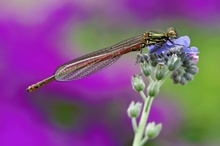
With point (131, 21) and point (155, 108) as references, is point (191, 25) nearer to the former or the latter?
point (131, 21)

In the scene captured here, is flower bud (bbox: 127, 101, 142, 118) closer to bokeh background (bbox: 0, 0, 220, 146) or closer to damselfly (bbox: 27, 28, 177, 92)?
damselfly (bbox: 27, 28, 177, 92)

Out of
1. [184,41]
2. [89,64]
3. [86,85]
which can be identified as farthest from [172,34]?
[86,85]

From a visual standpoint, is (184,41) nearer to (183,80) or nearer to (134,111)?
(183,80)

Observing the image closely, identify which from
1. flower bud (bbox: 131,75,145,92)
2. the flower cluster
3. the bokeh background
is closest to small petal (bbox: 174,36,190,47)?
the flower cluster

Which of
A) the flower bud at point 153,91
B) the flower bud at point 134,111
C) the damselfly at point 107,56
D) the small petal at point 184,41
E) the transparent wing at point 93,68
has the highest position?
the damselfly at point 107,56

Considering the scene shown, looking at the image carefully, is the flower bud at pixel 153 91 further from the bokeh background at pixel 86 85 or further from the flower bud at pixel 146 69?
the bokeh background at pixel 86 85

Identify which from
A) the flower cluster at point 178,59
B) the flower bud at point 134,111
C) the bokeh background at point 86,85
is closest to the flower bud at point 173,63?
the flower cluster at point 178,59

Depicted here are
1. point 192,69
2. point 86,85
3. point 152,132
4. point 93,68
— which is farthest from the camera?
point 86,85
